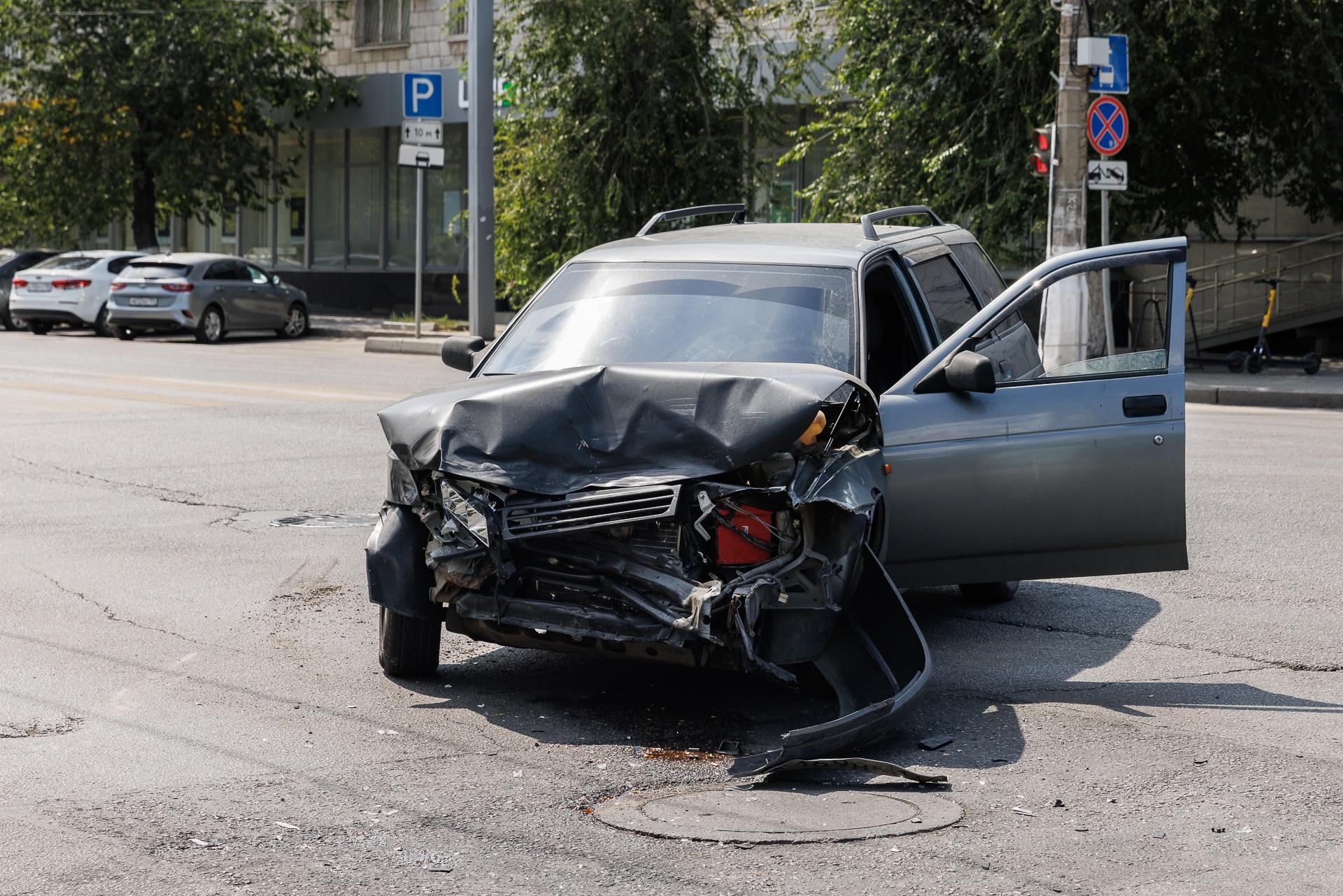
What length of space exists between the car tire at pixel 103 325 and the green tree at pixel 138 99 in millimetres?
5334

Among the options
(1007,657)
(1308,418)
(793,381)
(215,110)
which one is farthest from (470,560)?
(215,110)

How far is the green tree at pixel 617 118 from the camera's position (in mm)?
25125

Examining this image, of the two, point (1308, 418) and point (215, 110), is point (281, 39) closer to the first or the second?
point (215, 110)

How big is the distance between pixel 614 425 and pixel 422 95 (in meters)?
22.3

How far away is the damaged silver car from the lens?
537 cm

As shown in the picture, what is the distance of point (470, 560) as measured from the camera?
5.56m

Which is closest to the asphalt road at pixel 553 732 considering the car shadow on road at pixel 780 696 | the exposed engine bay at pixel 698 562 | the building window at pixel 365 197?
the car shadow on road at pixel 780 696

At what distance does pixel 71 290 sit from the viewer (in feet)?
96.7

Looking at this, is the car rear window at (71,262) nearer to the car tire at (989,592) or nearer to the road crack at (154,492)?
the road crack at (154,492)

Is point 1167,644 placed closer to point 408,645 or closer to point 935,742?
point 935,742

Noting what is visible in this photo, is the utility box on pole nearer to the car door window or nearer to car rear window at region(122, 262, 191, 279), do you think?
the car door window

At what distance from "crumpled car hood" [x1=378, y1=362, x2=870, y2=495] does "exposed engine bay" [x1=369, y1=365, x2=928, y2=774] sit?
14mm

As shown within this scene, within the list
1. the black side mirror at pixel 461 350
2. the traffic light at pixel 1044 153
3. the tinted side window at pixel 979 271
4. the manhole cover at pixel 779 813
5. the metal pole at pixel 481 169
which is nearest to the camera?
the manhole cover at pixel 779 813

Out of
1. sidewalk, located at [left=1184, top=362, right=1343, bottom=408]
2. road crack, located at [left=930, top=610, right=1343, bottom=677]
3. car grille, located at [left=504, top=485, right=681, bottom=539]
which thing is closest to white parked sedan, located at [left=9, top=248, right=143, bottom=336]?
sidewalk, located at [left=1184, top=362, right=1343, bottom=408]
